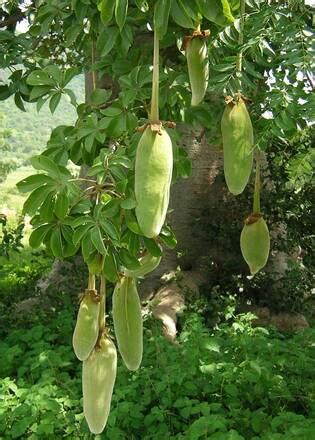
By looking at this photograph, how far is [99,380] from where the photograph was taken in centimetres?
79

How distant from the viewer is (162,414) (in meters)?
1.92

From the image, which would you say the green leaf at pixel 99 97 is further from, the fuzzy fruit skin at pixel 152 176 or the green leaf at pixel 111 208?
the fuzzy fruit skin at pixel 152 176

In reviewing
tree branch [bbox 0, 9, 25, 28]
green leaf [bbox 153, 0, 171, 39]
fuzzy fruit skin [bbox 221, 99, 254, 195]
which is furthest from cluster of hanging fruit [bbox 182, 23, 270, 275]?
tree branch [bbox 0, 9, 25, 28]

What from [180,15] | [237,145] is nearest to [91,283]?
[237,145]

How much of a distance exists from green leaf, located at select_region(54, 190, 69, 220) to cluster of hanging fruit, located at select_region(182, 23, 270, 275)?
0.71ft

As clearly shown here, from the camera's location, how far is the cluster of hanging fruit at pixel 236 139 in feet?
2.64

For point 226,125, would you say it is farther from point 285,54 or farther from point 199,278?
point 199,278

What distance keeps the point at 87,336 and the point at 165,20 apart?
380 mm

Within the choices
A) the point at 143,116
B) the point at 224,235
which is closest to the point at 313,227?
the point at 224,235

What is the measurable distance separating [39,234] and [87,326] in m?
0.24

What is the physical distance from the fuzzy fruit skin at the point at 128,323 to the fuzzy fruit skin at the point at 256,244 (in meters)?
0.23

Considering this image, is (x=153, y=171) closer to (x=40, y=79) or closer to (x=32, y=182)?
(x=32, y=182)

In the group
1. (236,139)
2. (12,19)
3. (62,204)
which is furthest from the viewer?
(12,19)

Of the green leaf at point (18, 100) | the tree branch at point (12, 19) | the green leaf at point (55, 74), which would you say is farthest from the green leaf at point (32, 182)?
the tree branch at point (12, 19)
